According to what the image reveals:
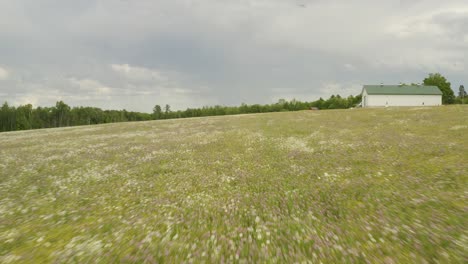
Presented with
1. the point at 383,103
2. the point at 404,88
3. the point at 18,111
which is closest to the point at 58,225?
the point at 383,103

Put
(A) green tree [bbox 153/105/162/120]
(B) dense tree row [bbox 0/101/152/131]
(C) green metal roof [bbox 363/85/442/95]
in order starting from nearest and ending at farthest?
(C) green metal roof [bbox 363/85/442/95] < (B) dense tree row [bbox 0/101/152/131] < (A) green tree [bbox 153/105/162/120]

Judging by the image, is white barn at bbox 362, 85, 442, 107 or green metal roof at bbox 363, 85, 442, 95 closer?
white barn at bbox 362, 85, 442, 107

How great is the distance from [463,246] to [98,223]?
10.9m

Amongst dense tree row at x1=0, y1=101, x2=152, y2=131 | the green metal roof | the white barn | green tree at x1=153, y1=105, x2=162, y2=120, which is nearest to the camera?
the white barn

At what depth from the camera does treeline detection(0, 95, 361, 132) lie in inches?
3905

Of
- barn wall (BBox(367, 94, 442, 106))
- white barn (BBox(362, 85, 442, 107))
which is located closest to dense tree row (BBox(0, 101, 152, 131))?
white barn (BBox(362, 85, 442, 107))

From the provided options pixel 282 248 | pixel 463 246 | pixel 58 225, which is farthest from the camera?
pixel 58 225

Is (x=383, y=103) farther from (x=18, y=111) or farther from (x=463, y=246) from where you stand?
(x=18, y=111)

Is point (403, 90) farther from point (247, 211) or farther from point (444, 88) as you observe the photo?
point (247, 211)

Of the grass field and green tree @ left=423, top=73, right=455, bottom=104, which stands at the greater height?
green tree @ left=423, top=73, right=455, bottom=104

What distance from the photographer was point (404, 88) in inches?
3374

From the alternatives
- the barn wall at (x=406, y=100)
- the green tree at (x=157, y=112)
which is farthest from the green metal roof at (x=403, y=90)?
the green tree at (x=157, y=112)

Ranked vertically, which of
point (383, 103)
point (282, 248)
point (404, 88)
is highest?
point (404, 88)

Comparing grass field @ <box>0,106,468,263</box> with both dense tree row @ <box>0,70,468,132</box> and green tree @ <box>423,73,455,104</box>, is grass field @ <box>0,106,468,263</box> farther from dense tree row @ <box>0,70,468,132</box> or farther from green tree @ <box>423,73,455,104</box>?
green tree @ <box>423,73,455,104</box>
